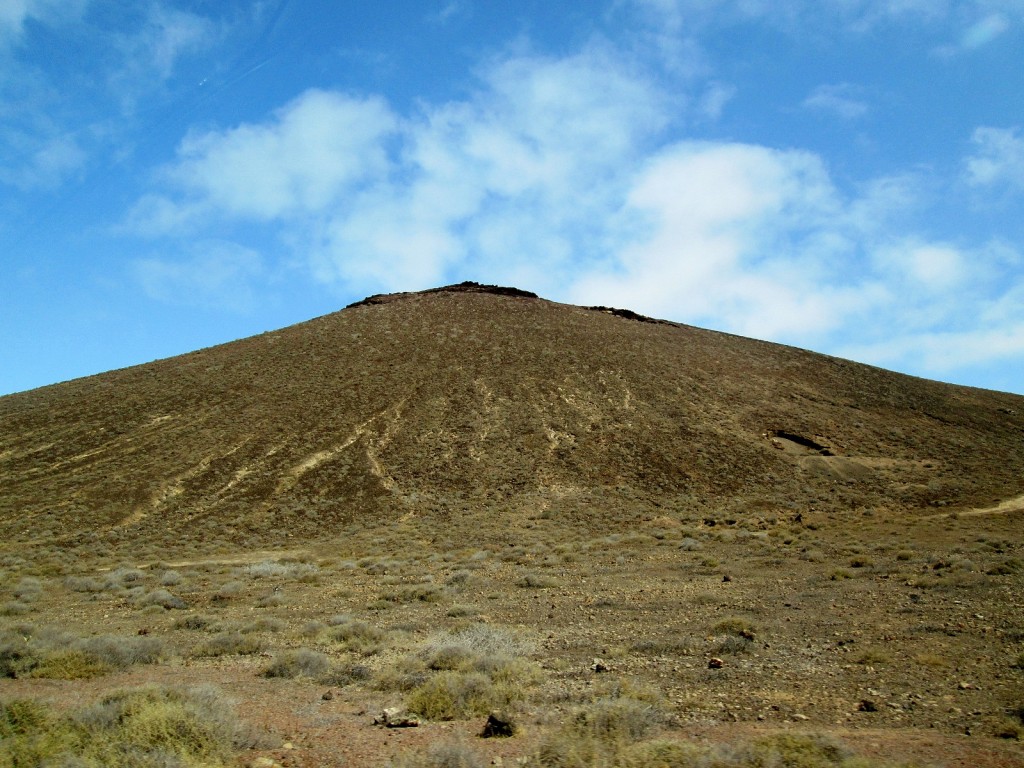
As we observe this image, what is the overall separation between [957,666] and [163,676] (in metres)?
11.4

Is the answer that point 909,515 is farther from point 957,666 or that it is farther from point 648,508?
point 957,666

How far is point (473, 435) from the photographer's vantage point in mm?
38219

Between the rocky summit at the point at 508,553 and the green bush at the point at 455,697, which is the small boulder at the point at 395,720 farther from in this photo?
the green bush at the point at 455,697

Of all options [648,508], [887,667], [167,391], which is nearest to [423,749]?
[887,667]

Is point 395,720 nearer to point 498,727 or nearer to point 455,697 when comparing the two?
point 455,697

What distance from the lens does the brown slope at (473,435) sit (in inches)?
1216

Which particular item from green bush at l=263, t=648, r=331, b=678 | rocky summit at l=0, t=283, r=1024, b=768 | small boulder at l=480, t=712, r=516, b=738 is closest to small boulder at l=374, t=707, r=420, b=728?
rocky summit at l=0, t=283, r=1024, b=768

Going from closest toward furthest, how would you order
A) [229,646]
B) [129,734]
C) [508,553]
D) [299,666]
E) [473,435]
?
[129,734]
[299,666]
[229,646]
[508,553]
[473,435]

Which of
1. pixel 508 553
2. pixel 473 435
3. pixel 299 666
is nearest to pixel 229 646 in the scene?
pixel 299 666

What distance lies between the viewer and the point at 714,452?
37.2 m

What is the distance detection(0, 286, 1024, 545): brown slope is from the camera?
30.9 meters

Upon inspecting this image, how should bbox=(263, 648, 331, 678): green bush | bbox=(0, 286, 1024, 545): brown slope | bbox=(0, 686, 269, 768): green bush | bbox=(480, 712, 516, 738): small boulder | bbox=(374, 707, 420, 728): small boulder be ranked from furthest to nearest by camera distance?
bbox=(0, 286, 1024, 545): brown slope < bbox=(263, 648, 331, 678): green bush < bbox=(374, 707, 420, 728): small boulder < bbox=(480, 712, 516, 738): small boulder < bbox=(0, 686, 269, 768): green bush

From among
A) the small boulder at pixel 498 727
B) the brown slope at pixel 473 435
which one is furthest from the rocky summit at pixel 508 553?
the brown slope at pixel 473 435

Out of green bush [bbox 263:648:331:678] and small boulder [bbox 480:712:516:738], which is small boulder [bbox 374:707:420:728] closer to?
small boulder [bbox 480:712:516:738]
